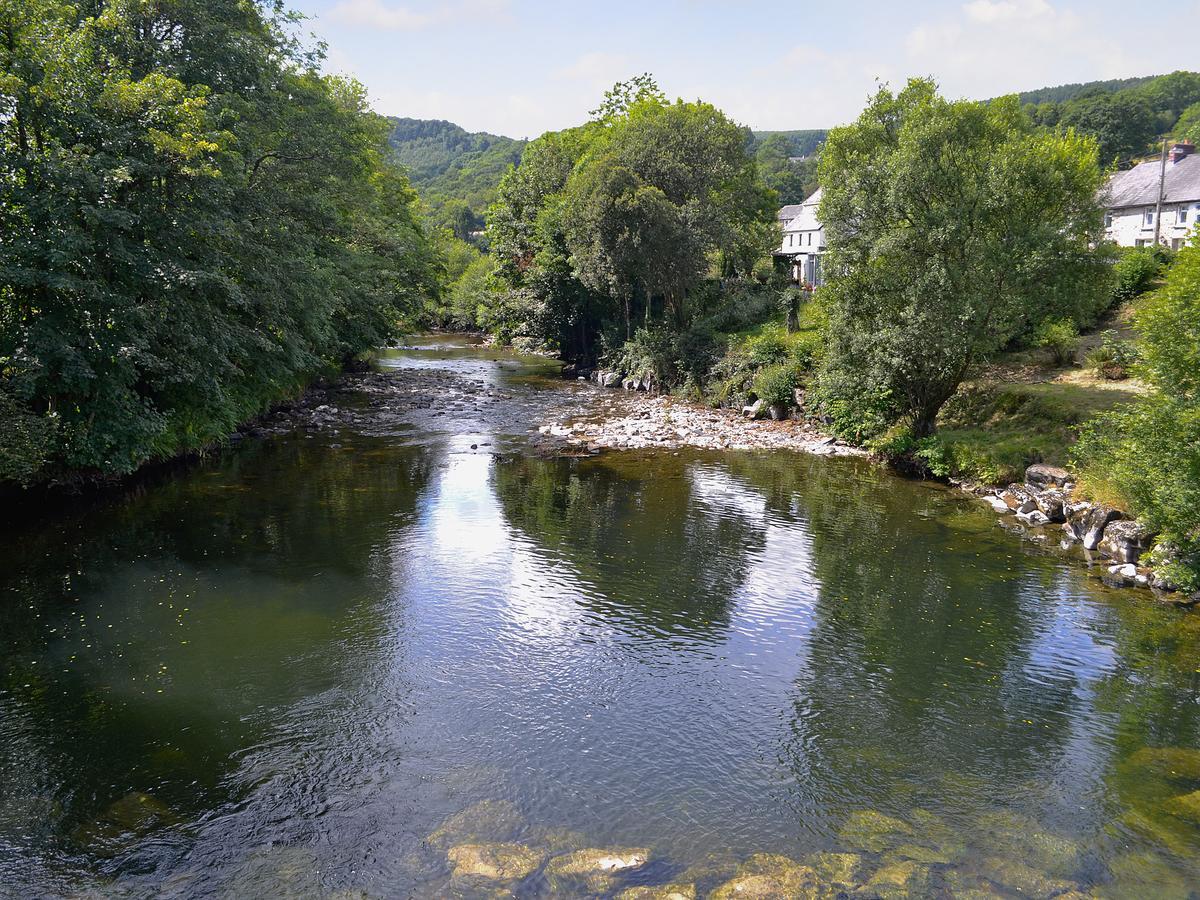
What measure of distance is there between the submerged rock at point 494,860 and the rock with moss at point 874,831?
4062 mm

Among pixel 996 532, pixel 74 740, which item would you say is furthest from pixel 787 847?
pixel 996 532

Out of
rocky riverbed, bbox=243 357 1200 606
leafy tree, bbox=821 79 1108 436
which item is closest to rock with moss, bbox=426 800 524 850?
rocky riverbed, bbox=243 357 1200 606

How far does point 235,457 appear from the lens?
97.3 ft

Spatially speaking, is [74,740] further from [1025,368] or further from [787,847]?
[1025,368]

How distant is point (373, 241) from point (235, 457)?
17637mm

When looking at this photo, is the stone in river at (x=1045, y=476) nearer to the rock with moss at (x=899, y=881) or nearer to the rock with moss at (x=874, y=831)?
the rock with moss at (x=874, y=831)

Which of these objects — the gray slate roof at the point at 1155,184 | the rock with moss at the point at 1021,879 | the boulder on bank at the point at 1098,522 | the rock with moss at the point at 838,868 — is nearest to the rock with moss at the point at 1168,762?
→ the rock with moss at the point at 1021,879

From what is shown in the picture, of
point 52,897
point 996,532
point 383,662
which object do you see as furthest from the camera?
point 996,532

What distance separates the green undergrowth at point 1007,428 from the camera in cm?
2492

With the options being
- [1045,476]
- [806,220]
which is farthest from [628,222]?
[806,220]

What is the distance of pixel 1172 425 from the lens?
54.2 ft

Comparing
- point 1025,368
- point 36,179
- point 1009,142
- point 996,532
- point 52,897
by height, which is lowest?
point 52,897

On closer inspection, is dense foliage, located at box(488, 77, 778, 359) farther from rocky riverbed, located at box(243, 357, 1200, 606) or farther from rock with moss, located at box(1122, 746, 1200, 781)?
rock with moss, located at box(1122, 746, 1200, 781)

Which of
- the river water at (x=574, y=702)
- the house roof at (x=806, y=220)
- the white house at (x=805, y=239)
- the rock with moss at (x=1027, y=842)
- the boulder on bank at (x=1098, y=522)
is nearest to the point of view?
the rock with moss at (x=1027, y=842)
